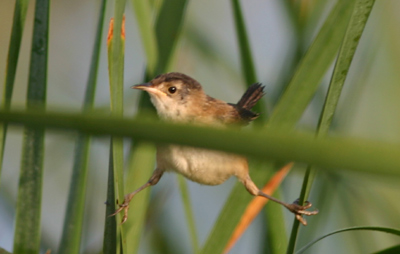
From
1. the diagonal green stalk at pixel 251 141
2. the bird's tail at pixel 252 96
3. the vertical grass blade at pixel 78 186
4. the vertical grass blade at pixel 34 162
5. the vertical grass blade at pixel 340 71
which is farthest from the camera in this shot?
the bird's tail at pixel 252 96

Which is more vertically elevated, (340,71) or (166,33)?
(166,33)

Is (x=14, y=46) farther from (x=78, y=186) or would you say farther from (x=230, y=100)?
(x=230, y=100)

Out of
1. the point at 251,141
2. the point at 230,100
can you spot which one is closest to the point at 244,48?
the point at 230,100

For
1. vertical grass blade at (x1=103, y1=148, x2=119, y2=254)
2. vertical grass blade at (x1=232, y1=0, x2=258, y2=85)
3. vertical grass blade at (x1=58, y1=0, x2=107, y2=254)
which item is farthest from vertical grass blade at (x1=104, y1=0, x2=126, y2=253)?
vertical grass blade at (x1=232, y1=0, x2=258, y2=85)

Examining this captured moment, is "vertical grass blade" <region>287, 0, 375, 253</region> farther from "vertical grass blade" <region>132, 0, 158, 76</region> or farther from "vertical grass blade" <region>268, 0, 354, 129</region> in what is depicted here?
"vertical grass blade" <region>132, 0, 158, 76</region>

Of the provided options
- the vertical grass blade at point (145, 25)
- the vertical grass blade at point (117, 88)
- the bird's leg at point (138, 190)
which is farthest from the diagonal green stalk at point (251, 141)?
the vertical grass blade at point (145, 25)

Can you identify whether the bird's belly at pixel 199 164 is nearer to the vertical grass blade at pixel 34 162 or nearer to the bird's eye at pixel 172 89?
the bird's eye at pixel 172 89
